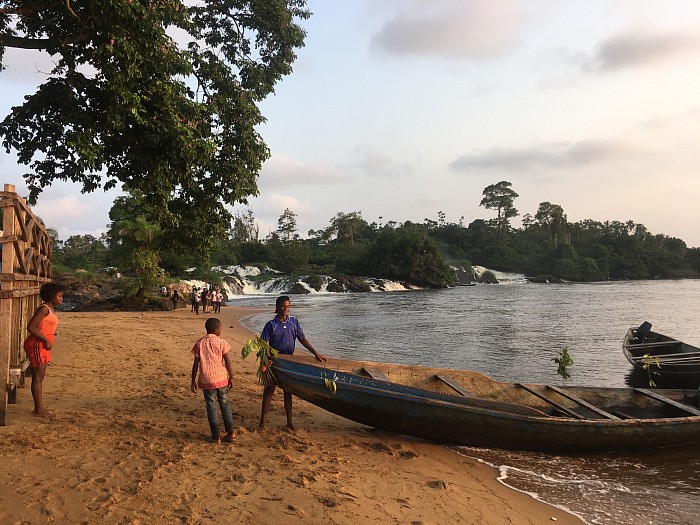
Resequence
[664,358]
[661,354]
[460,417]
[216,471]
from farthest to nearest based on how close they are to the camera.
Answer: [661,354] < [664,358] < [460,417] < [216,471]

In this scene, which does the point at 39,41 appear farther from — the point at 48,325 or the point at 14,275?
the point at 48,325

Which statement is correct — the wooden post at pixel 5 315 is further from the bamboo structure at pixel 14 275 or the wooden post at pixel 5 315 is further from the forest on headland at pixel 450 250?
the forest on headland at pixel 450 250

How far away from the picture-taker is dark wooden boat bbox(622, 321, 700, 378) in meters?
12.2

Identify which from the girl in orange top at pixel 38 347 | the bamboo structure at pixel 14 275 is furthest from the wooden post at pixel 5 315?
the girl in orange top at pixel 38 347

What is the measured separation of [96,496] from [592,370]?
14612 millimetres

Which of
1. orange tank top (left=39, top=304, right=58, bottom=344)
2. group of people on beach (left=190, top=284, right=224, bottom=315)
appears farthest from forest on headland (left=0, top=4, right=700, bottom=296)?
group of people on beach (left=190, top=284, right=224, bottom=315)

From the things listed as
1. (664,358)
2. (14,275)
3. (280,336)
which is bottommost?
(664,358)

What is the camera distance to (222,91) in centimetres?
1118

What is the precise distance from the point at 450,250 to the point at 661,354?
9741cm

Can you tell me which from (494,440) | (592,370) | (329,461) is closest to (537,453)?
(494,440)

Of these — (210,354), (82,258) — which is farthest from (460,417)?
(82,258)

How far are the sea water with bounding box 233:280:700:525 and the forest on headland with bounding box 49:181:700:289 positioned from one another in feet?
82.9

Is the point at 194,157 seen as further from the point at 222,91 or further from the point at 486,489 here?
the point at 486,489

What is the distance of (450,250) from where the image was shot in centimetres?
11112
